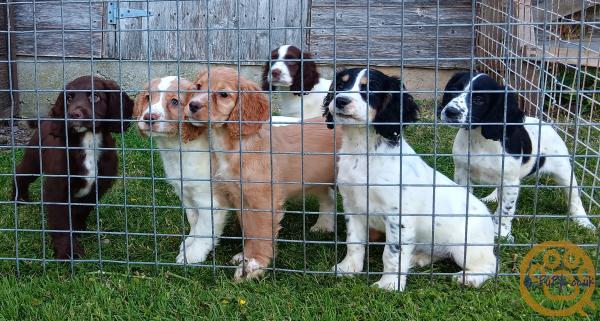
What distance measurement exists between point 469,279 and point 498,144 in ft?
4.24

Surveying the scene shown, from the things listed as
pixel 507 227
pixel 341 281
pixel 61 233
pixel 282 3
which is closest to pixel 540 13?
pixel 282 3

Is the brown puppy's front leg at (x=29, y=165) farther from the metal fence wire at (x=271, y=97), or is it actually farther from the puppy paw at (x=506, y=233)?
the puppy paw at (x=506, y=233)

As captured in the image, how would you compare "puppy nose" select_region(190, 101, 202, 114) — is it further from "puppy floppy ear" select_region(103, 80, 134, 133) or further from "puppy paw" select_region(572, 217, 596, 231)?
"puppy paw" select_region(572, 217, 596, 231)

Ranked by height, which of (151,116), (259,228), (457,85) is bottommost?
(259,228)

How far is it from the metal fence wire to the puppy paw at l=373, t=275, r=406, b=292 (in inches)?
2.9

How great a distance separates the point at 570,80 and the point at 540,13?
4.75ft

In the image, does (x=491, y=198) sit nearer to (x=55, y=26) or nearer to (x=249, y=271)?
(x=249, y=271)

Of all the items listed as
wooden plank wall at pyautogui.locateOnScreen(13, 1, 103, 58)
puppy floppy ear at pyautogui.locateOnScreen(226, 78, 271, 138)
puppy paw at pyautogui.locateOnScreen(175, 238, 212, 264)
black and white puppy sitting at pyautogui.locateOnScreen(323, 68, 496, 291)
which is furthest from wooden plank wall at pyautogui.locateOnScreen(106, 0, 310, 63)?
black and white puppy sitting at pyautogui.locateOnScreen(323, 68, 496, 291)

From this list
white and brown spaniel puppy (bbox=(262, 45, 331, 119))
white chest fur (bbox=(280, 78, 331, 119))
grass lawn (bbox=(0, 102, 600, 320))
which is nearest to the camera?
grass lawn (bbox=(0, 102, 600, 320))

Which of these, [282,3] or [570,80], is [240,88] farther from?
[570,80]

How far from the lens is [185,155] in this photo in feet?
13.7

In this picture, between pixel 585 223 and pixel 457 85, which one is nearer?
pixel 457 85

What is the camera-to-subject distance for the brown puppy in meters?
4.18

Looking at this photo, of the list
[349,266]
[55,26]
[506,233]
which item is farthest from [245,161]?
[55,26]
